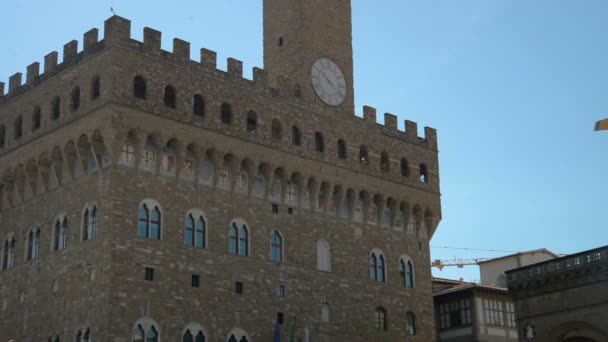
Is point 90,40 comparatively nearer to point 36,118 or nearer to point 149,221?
point 36,118

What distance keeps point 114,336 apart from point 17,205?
10.4 metres

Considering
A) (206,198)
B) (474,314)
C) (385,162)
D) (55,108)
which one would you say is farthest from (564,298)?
(55,108)

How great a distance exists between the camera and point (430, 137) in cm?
5106

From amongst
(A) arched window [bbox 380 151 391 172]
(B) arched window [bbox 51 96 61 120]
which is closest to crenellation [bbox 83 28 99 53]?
(B) arched window [bbox 51 96 61 120]

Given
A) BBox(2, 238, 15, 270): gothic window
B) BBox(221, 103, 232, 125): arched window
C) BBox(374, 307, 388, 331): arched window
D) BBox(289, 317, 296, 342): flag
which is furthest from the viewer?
BBox(374, 307, 388, 331): arched window

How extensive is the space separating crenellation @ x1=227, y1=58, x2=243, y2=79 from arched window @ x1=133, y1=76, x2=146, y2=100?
458 cm

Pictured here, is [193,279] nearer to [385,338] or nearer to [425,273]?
[385,338]

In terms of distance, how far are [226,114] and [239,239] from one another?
5466 millimetres

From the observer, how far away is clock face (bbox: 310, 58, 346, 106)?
4628cm

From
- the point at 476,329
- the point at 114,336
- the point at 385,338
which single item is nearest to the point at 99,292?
the point at 114,336

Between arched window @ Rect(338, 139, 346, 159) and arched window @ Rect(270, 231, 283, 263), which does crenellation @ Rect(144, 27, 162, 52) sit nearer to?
arched window @ Rect(270, 231, 283, 263)

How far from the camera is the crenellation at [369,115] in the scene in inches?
1884

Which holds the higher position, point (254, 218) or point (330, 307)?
point (254, 218)

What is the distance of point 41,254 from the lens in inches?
→ 1583
